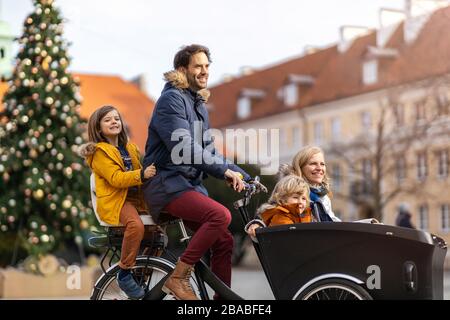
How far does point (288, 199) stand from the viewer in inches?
204

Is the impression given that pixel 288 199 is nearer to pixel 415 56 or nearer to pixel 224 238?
pixel 224 238

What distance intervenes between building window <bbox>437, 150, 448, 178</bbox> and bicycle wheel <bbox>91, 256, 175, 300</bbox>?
31.1m

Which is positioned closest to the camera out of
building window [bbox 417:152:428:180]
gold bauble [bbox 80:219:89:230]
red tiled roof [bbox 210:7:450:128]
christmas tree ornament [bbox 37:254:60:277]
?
christmas tree ornament [bbox 37:254:60:277]

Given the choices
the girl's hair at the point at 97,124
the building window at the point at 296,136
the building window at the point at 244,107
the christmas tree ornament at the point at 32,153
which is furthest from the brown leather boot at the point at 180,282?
the building window at the point at 244,107

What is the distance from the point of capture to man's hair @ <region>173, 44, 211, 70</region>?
17.6 ft

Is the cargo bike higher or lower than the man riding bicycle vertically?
lower

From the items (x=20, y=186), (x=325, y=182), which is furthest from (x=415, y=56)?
(x=325, y=182)

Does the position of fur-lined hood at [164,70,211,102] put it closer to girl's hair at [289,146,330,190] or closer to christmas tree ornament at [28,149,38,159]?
girl's hair at [289,146,330,190]

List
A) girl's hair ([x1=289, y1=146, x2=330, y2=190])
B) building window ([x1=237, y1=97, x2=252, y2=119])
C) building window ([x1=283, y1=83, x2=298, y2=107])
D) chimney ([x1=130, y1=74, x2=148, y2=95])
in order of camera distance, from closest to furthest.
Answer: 1. girl's hair ([x1=289, y1=146, x2=330, y2=190])
2. building window ([x1=283, y1=83, x2=298, y2=107])
3. building window ([x1=237, y1=97, x2=252, y2=119])
4. chimney ([x1=130, y1=74, x2=148, y2=95])

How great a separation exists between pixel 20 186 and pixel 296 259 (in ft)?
40.7

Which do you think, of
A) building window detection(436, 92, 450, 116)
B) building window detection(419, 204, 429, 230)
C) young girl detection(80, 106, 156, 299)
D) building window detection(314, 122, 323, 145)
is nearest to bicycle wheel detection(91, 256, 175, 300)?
young girl detection(80, 106, 156, 299)

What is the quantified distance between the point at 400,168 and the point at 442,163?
11.3 ft

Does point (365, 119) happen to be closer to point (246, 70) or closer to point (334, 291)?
point (246, 70)

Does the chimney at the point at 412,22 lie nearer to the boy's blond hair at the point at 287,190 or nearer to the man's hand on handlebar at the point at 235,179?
the boy's blond hair at the point at 287,190
